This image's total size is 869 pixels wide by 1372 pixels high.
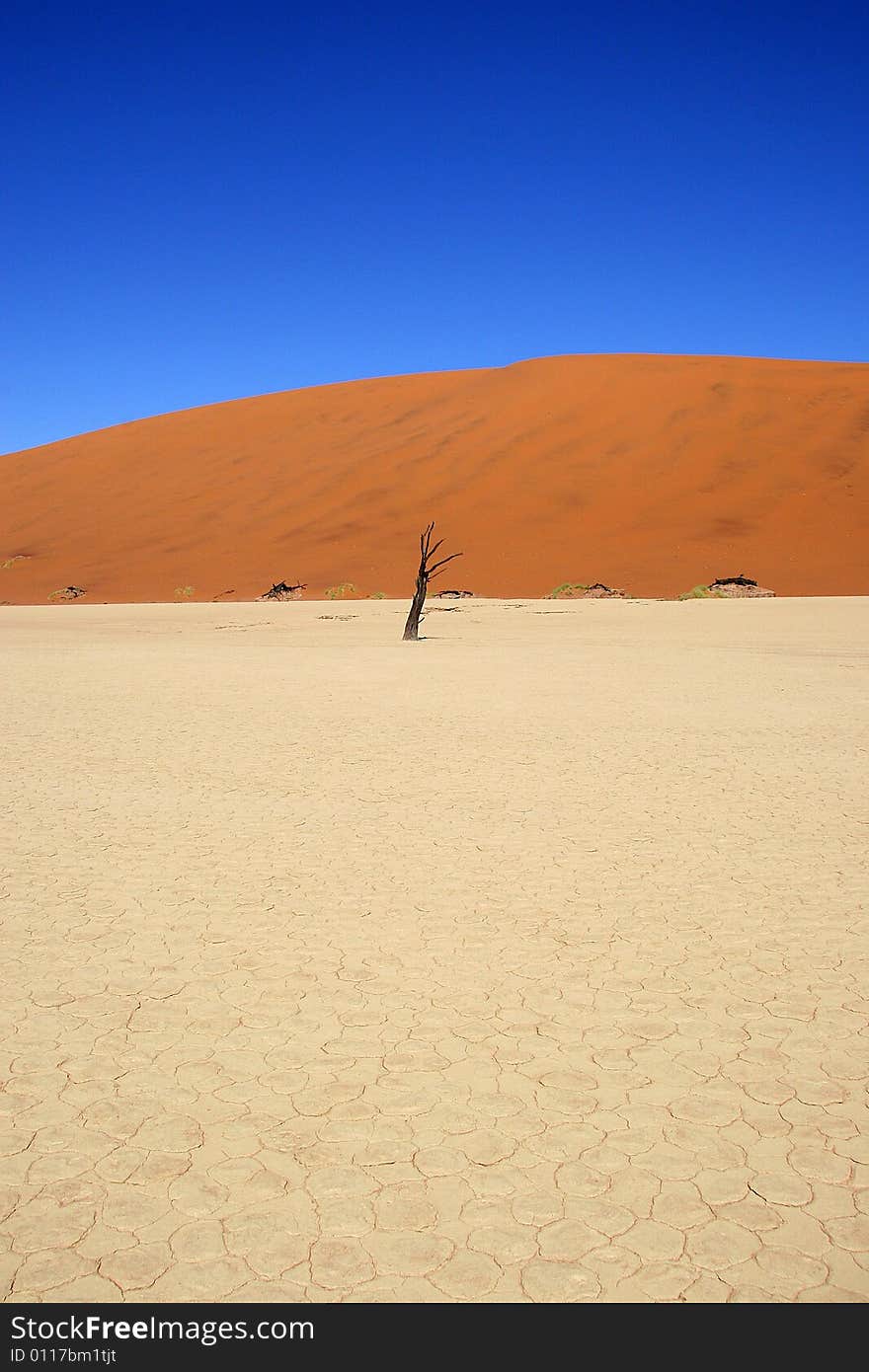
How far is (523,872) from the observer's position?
Answer: 233 inches

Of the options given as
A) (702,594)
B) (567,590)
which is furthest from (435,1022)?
(567,590)

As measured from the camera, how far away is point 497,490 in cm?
4262

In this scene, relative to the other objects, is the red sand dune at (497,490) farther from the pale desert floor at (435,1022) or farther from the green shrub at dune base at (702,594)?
the pale desert floor at (435,1022)

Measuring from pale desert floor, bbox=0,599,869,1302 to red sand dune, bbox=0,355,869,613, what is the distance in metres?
24.7

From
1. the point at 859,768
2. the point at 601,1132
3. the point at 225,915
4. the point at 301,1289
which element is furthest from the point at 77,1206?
the point at 859,768

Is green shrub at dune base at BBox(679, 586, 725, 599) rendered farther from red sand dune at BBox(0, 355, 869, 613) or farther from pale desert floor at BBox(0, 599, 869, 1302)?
pale desert floor at BBox(0, 599, 869, 1302)

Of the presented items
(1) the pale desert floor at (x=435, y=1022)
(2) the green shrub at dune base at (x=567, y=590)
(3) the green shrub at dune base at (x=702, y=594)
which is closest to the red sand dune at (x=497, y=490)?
(2) the green shrub at dune base at (x=567, y=590)

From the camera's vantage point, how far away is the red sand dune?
34.9 metres

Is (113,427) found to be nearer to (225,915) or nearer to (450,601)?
(450,601)

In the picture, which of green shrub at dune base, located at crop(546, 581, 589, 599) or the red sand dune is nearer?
green shrub at dune base, located at crop(546, 581, 589, 599)

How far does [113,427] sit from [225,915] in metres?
68.8

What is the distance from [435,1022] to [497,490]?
39957 mm

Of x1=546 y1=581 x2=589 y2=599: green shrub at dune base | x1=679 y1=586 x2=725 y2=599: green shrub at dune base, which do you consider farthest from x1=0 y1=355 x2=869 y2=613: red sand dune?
x1=679 y1=586 x2=725 y2=599: green shrub at dune base

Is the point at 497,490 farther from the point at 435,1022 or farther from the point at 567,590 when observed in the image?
the point at 435,1022
